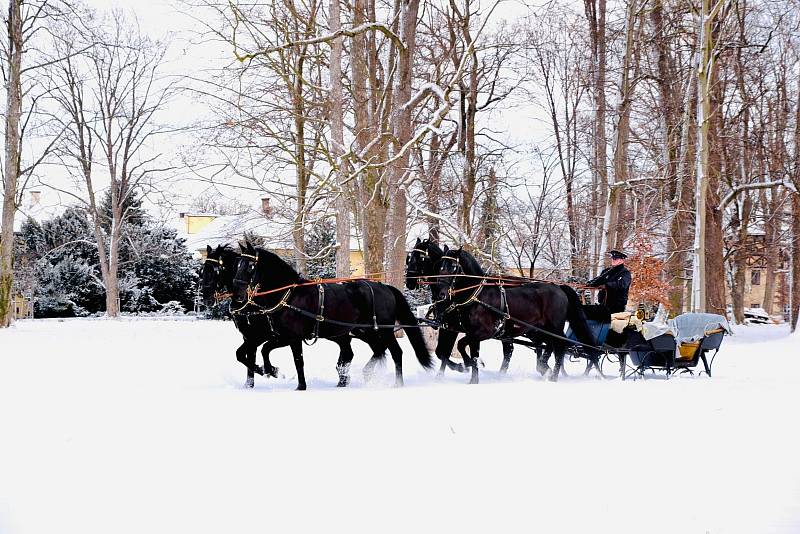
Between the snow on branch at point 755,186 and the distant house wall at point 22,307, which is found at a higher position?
the snow on branch at point 755,186

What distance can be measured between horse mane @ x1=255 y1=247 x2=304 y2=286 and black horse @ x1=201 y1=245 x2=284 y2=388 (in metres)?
0.34

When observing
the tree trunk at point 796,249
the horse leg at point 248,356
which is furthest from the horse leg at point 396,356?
the tree trunk at point 796,249

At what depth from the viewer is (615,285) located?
13312 mm

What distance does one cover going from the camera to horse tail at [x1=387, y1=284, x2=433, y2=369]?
12398 mm

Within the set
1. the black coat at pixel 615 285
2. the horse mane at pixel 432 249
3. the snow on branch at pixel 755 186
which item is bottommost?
the black coat at pixel 615 285

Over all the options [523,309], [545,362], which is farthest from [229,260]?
[545,362]

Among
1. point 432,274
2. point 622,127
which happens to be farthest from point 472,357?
point 622,127

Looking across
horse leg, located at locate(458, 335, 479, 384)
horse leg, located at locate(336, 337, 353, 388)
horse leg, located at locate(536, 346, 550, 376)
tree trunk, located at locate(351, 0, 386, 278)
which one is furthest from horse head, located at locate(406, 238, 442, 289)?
tree trunk, located at locate(351, 0, 386, 278)

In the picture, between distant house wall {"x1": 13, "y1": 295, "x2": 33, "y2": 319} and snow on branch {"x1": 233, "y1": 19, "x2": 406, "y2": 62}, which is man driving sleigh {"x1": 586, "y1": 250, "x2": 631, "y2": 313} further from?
distant house wall {"x1": 13, "y1": 295, "x2": 33, "y2": 319}

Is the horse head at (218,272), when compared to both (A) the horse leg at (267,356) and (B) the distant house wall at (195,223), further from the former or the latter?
(B) the distant house wall at (195,223)

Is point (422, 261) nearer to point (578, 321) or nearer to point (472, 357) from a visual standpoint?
point (472, 357)

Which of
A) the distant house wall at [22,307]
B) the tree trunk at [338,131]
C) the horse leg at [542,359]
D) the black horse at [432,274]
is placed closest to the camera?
the black horse at [432,274]

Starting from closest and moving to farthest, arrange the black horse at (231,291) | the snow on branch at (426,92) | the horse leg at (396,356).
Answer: the black horse at (231,291), the horse leg at (396,356), the snow on branch at (426,92)

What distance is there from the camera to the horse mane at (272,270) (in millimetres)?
11117
